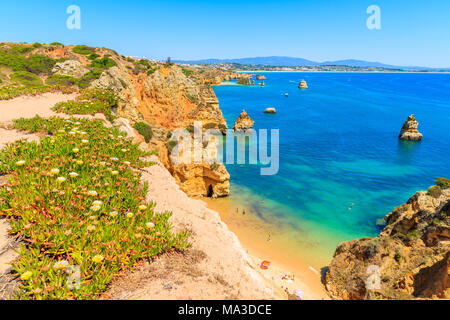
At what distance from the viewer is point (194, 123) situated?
2541cm

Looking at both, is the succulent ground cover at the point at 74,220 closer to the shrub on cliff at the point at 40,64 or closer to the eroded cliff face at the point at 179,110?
the eroded cliff face at the point at 179,110

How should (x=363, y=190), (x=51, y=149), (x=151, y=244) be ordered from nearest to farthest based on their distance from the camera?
(x=151, y=244) → (x=51, y=149) → (x=363, y=190)

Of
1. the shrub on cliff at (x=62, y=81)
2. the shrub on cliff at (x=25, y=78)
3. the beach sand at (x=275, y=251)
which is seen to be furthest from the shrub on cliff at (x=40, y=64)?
the beach sand at (x=275, y=251)

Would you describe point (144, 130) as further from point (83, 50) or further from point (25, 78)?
point (83, 50)

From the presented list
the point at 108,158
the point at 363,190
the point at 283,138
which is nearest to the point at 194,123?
the point at 108,158

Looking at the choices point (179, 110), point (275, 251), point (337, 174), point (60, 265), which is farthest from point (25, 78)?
point (337, 174)

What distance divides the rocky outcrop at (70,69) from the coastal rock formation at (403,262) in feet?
92.6

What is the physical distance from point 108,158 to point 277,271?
15.6 meters

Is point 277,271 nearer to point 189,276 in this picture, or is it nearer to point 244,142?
point 189,276

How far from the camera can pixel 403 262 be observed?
12672mm

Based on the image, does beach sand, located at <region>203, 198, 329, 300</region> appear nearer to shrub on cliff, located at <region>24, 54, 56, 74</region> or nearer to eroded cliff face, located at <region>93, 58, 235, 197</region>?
eroded cliff face, located at <region>93, 58, 235, 197</region>

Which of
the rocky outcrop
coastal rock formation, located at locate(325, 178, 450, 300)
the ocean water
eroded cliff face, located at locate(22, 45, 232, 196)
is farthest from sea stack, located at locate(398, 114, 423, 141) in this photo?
the rocky outcrop

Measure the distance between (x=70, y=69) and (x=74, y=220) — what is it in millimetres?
26811

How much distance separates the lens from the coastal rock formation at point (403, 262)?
415 inches
